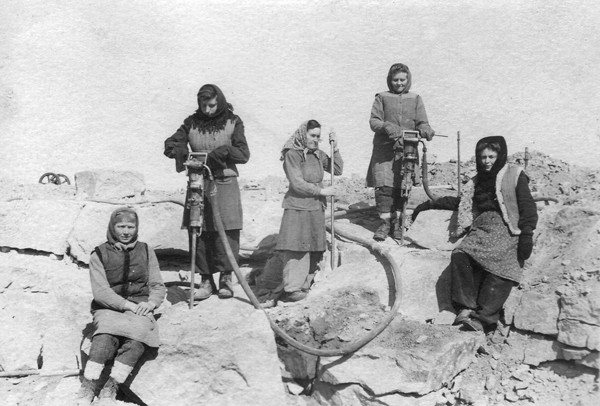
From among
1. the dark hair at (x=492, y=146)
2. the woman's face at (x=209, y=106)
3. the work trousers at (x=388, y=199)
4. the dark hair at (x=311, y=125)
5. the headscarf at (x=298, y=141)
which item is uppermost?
the woman's face at (x=209, y=106)

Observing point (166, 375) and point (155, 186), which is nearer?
point (166, 375)

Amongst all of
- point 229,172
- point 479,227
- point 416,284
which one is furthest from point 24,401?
point 479,227

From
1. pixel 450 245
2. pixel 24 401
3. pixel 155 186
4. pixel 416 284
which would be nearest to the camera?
pixel 24 401

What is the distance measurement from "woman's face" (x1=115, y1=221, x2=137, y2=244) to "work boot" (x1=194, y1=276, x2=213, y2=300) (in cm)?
90

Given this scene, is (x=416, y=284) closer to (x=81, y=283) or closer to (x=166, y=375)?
(x=166, y=375)

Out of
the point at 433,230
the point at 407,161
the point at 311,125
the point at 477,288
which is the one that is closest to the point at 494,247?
the point at 477,288

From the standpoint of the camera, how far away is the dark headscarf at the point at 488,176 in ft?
16.9

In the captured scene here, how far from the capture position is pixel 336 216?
7105 millimetres

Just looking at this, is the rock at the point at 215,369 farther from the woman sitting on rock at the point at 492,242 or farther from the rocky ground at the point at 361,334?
the woman sitting on rock at the point at 492,242

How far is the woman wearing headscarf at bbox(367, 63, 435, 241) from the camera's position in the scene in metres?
6.20

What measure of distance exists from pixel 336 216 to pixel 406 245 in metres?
1.15

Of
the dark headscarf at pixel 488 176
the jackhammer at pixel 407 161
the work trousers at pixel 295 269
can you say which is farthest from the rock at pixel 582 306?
the work trousers at pixel 295 269

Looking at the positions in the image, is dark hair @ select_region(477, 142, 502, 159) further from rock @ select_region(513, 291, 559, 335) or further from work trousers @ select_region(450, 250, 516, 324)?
rock @ select_region(513, 291, 559, 335)

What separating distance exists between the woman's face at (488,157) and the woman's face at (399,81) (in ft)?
4.48
